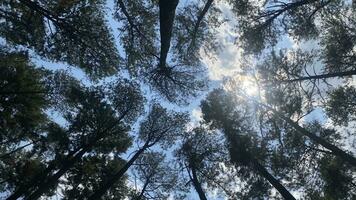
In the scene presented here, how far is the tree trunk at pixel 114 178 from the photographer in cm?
1581

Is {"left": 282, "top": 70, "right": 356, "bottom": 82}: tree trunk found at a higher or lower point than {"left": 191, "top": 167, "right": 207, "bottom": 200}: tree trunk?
higher

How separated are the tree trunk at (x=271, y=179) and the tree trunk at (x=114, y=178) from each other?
5714 millimetres

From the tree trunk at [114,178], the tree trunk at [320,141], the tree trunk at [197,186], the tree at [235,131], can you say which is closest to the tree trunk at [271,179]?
the tree at [235,131]

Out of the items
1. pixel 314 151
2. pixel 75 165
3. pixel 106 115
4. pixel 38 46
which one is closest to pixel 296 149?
pixel 314 151

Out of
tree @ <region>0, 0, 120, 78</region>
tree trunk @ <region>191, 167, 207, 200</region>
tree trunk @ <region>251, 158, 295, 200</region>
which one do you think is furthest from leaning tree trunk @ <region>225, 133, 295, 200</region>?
tree @ <region>0, 0, 120, 78</region>

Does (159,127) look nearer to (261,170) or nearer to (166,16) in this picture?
→ (261,170)

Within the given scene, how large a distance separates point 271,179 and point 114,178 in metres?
6.98

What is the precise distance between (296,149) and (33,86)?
39.8 feet

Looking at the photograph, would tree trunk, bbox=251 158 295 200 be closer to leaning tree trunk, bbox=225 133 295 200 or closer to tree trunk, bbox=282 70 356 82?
leaning tree trunk, bbox=225 133 295 200

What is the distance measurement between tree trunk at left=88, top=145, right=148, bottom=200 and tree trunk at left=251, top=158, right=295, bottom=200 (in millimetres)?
5714

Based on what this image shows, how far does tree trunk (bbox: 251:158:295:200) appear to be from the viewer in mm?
16359

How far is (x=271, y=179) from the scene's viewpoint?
57.7ft

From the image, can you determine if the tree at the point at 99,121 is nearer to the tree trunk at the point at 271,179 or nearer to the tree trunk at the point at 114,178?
the tree trunk at the point at 114,178

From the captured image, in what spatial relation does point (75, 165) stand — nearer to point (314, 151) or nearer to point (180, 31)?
point (180, 31)
